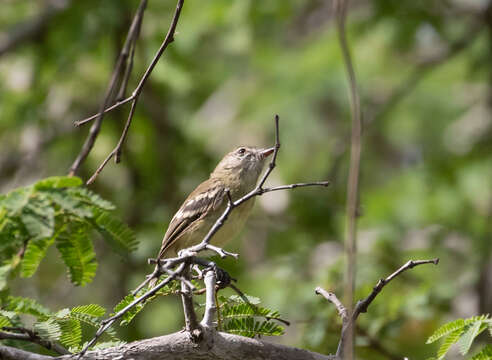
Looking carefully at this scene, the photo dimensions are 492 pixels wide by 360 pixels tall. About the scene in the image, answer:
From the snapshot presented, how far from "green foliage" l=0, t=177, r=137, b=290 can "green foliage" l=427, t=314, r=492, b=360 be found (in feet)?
5.71

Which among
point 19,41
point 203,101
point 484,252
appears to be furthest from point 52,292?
point 484,252

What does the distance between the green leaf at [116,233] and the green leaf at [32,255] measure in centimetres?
31

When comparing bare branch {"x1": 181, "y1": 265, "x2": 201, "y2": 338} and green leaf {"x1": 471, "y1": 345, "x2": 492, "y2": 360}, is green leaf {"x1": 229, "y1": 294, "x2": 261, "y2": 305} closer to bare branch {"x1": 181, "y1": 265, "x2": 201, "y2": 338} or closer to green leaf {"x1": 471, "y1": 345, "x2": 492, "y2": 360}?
bare branch {"x1": 181, "y1": 265, "x2": 201, "y2": 338}

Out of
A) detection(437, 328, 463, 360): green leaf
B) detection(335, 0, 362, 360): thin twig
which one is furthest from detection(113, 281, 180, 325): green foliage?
detection(437, 328, 463, 360): green leaf

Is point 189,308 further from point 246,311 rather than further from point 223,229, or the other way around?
point 223,229

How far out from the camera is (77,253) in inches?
153

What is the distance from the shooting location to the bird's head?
230 inches

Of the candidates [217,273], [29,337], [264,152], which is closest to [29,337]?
[29,337]

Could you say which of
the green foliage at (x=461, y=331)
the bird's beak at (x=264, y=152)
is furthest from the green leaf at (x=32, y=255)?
the bird's beak at (x=264, y=152)

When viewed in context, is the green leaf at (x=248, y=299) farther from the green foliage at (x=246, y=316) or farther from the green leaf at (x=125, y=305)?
the green leaf at (x=125, y=305)

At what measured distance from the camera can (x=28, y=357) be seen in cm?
286

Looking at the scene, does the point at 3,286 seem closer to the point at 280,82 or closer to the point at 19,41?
the point at 19,41

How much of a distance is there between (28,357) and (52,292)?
730cm

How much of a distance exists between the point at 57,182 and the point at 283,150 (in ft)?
29.5
